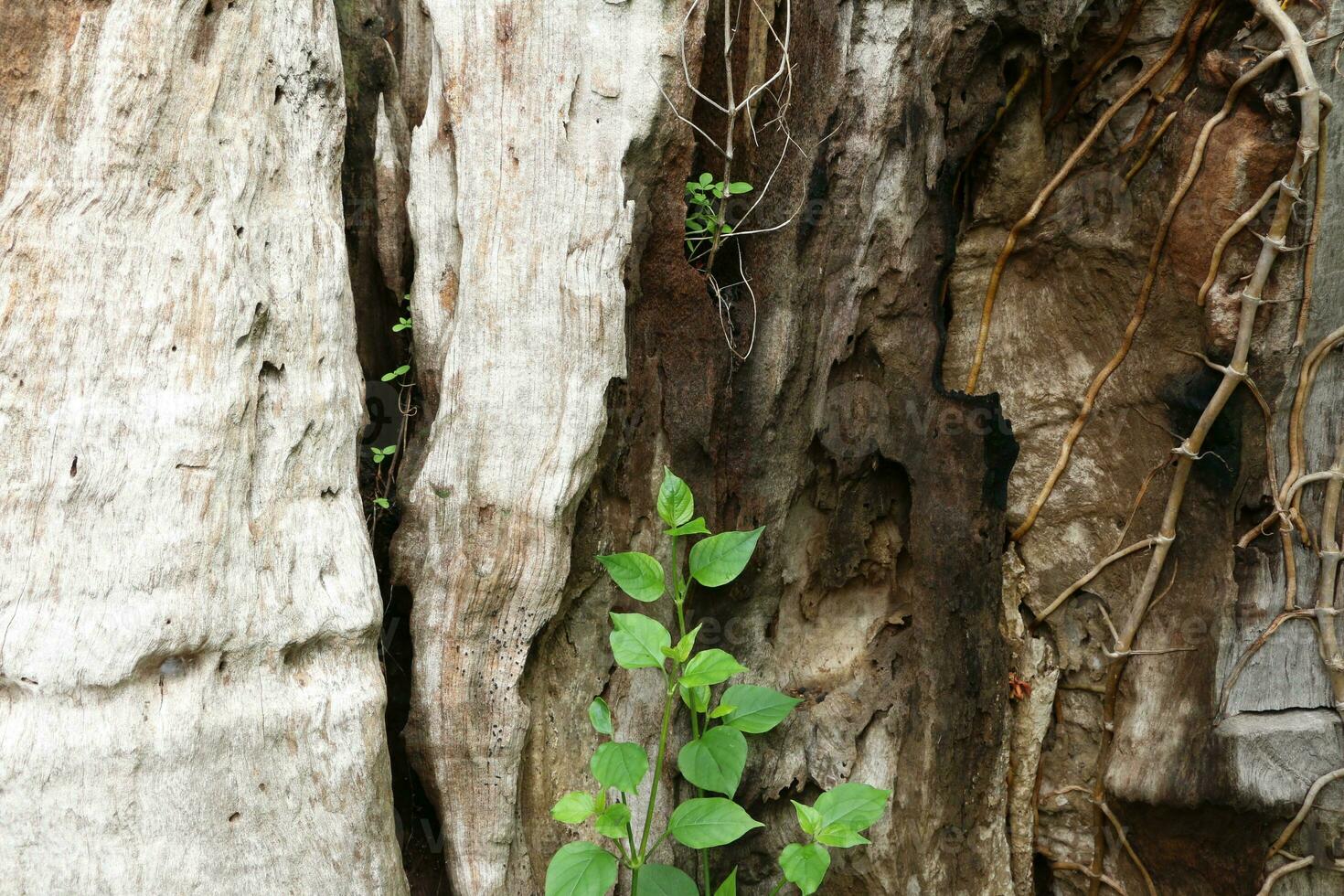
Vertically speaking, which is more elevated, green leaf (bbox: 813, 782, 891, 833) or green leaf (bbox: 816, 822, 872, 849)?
green leaf (bbox: 813, 782, 891, 833)

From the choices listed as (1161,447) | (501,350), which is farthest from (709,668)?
(1161,447)

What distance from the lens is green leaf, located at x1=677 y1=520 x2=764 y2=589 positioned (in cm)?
184

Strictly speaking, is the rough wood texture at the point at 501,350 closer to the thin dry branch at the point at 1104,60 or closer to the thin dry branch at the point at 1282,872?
the thin dry branch at the point at 1104,60

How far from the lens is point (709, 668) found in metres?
1.76

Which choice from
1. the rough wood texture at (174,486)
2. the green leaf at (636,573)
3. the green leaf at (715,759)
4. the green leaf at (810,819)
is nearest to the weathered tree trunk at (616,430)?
the rough wood texture at (174,486)

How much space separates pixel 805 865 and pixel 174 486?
4.39 feet

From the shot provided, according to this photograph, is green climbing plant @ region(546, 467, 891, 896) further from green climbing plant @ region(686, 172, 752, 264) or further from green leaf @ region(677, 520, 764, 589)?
green climbing plant @ region(686, 172, 752, 264)

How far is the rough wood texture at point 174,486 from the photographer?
1.60 m

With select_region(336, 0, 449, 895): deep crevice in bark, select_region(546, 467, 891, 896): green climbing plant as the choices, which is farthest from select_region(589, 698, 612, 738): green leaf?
select_region(336, 0, 449, 895): deep crevice in bark

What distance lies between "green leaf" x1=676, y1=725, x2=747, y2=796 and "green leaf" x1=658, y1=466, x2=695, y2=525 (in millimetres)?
424

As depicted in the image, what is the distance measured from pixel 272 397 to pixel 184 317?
209mm

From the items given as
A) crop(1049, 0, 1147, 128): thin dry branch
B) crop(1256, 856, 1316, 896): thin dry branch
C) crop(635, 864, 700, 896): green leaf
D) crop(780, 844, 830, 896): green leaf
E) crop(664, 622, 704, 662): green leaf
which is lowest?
crop(1256, 856, 1316, 896): thin dry branch

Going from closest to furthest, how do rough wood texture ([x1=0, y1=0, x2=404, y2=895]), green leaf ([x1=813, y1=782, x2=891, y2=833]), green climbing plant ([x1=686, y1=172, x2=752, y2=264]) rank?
rough wood texture ([x1=0, y1=0, x2=404, y2=895])
green leaf ([x1=813, y1=782, x2=891, y2=833])
green climbing plant ([x1=686, y1=172, x2=752, y2=264])

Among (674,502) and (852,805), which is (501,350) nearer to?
(674,502)
